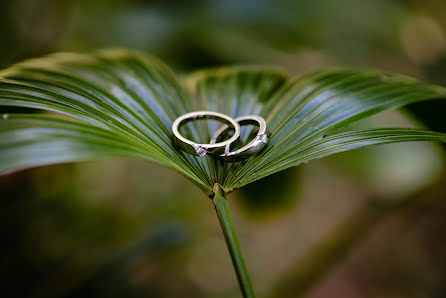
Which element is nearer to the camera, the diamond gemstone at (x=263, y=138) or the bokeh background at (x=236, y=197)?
the diamond gemstone at (x=263, y=138)

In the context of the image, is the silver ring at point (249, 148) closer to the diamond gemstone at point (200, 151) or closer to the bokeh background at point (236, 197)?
the diamond gemstone at point (200, 151)

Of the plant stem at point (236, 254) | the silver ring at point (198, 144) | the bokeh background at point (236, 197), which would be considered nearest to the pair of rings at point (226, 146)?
the silver ring at point (198, 144)

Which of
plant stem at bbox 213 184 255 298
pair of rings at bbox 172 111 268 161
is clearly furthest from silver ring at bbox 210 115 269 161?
plant stem at bbox 213 184 255 298

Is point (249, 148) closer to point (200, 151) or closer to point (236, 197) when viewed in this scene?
point (200, 151)

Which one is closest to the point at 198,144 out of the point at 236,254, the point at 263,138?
the point at 263,138

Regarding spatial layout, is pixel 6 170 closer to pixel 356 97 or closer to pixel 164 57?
pixel 356 97
